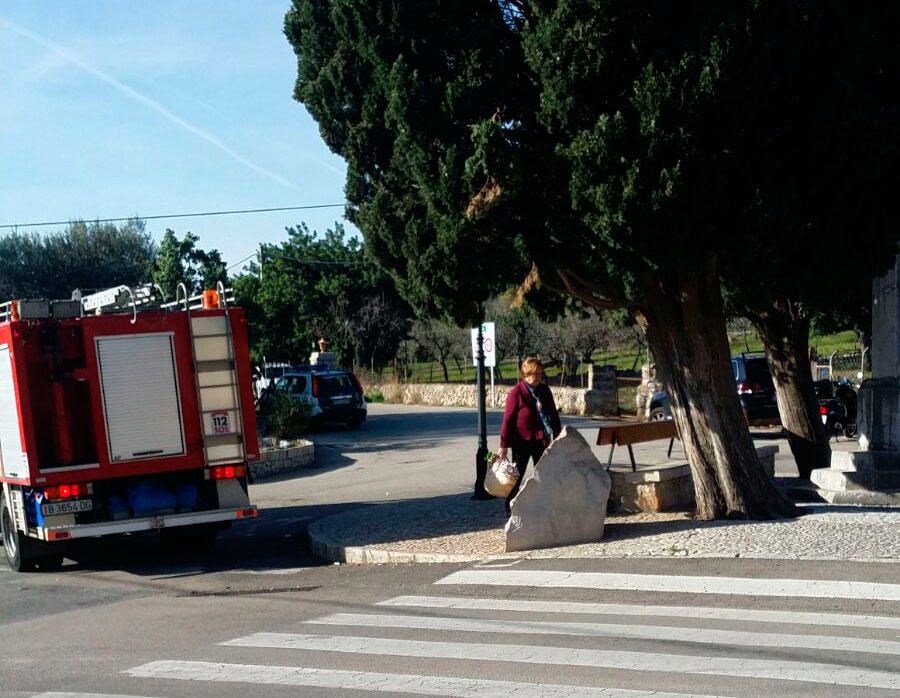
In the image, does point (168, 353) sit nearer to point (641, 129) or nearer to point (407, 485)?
point (641, 129)

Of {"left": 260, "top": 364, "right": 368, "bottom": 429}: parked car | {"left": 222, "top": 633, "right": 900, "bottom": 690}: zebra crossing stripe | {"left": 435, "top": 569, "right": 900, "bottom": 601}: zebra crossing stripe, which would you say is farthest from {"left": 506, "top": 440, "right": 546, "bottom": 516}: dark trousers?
{"left": 260, "top": 364, "right": 368, "bottom": 429}: parked car

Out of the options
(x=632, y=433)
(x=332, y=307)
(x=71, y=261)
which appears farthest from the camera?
(x=332, y=307)

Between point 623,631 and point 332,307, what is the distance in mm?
46829

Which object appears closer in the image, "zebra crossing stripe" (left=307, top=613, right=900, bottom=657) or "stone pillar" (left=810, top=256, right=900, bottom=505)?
"zebra crossing stripe" (left=307, top=613, right=900, bottom=657)

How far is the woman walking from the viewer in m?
12.2

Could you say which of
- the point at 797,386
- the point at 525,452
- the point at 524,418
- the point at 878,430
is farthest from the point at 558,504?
the point at 797,386

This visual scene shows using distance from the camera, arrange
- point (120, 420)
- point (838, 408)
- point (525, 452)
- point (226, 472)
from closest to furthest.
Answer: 1. point (525, 452)
2. point (120, 420)
3. point (226, 472)
4. point (838, 408)

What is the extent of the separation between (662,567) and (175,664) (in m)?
4.38

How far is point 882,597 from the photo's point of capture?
28.0 feet

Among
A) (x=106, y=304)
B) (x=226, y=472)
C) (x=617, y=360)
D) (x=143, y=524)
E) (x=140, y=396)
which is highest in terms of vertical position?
(x=106, y=304)

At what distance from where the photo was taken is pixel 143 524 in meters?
12.3

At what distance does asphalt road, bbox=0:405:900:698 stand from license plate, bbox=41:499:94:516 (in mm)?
768

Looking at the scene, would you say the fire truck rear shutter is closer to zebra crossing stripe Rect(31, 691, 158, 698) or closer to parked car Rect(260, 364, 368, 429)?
zebra crossing stripe Rect(31, 691, 158, 698)

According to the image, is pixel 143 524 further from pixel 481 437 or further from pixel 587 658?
pixel 587 658
